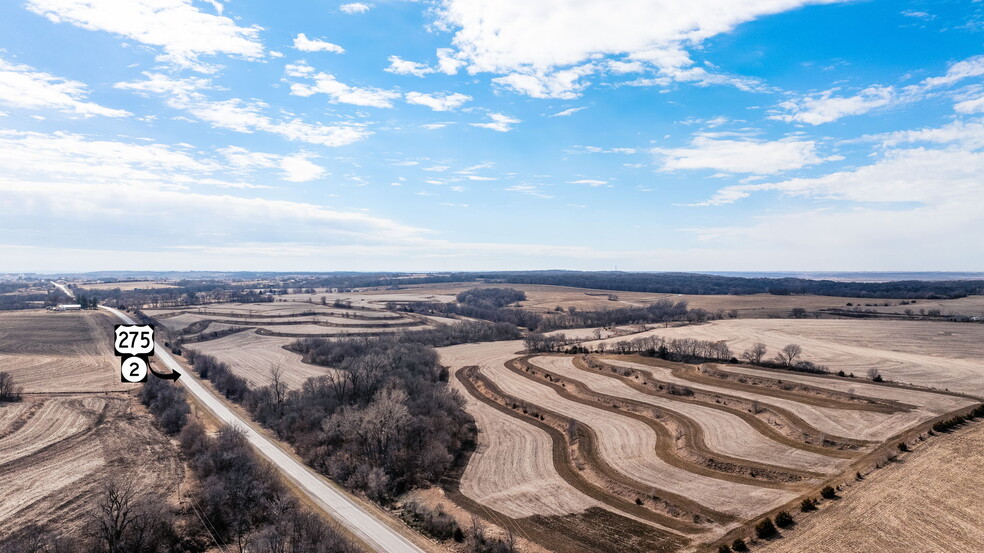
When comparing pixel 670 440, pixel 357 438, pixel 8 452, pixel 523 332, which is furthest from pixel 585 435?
pixel 523 332

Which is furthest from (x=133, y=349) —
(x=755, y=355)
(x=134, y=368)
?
(x=755, y=355)

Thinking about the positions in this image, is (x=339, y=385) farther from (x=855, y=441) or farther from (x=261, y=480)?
(x=855, y=441)

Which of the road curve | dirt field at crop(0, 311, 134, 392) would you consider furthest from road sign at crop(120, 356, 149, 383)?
dirt field at crop(0, 311, 134, 392)

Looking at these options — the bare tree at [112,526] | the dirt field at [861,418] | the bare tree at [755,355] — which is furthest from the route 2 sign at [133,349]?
the bare tree at [755,355]

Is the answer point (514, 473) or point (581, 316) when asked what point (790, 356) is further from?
point (581, 316)

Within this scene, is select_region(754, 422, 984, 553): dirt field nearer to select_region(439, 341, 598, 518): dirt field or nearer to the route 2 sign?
select_region(439, 341, 598, 518): dirt field

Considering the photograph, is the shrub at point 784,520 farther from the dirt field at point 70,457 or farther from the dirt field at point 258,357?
the dirt field at point 258,357
